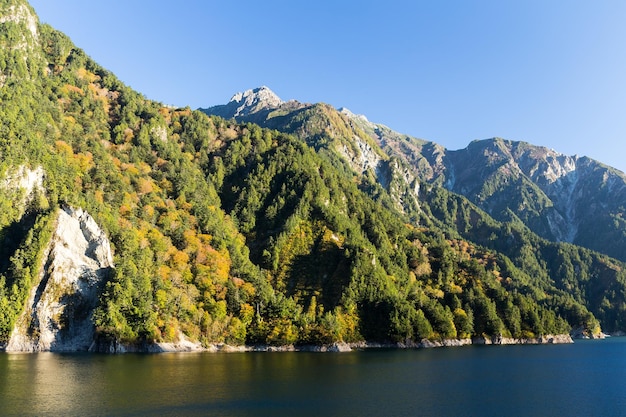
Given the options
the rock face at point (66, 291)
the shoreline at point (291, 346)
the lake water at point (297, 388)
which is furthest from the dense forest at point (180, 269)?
the lake water at point (297, 388)

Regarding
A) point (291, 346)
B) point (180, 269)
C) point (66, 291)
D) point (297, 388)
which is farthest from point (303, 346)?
point (297, 388)

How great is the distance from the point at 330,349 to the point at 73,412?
339 ft

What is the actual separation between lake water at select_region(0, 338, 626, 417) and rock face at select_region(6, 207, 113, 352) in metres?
18.5

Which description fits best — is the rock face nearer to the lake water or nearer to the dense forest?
the dense forest

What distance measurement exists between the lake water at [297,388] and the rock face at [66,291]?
60.8 feet

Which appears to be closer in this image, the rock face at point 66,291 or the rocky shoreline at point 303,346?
the rock face at point 66,291

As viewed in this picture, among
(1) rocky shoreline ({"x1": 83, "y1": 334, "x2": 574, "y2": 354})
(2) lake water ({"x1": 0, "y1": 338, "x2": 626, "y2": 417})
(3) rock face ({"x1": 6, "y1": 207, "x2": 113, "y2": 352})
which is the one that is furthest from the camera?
(1) rocky shoreline ({"x1": 83, "y1": 334, "x2": 574, "y2": 354})

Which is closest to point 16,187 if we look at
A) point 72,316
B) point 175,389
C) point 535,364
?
point 72,316

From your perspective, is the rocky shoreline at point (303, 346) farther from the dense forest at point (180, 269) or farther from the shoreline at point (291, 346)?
the dense forest at point (180, 269)

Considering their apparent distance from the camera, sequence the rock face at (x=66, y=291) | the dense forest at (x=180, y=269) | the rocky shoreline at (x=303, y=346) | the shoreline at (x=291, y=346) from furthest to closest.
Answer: the dense forest at (x=180, y=269) → the rocky shoreline at (x=303, y=346) → the shoreline at (x=291, y=346) → the rock face at (x=66, y=291)

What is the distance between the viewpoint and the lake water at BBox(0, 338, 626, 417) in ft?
188

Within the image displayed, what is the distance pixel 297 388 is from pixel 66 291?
8798 cm

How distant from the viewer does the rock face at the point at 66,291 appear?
12169 cm

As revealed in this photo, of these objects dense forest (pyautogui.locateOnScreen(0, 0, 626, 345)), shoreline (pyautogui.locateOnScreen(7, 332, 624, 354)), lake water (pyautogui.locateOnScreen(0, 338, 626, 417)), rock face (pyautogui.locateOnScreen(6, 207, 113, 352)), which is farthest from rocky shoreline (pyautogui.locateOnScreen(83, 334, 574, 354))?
lake water (pyautogui.locateOnScreen(0, 338, 626, 417))
